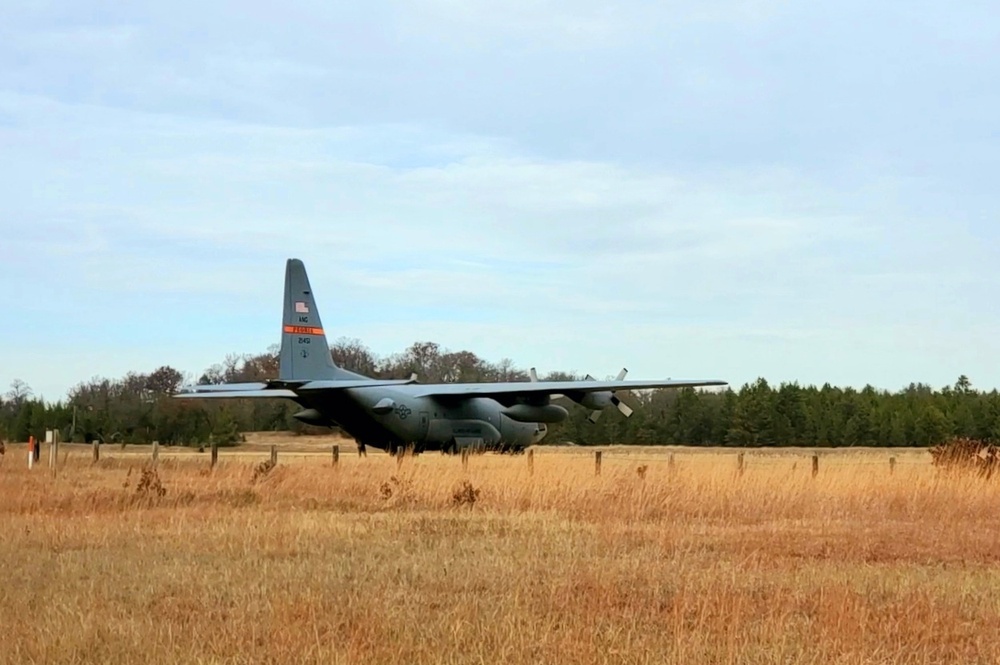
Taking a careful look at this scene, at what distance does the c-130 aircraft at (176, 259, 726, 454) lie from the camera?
35656mm

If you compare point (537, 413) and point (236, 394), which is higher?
point (236, 394)

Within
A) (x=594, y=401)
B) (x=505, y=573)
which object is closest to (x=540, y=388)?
(x=594, y=401)

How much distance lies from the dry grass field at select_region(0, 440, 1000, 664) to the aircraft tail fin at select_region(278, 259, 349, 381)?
15208mm

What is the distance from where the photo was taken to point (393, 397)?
36.9m

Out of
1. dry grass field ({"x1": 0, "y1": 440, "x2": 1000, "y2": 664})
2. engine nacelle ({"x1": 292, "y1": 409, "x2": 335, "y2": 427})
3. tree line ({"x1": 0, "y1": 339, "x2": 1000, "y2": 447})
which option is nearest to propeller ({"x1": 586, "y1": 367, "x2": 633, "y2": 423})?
engine nacelle ({"x1": 292, "y1": 409, "x2": 335, "y2": 427})

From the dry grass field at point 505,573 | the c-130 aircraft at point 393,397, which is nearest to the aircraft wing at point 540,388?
the c-130 aircraft at point 393,397

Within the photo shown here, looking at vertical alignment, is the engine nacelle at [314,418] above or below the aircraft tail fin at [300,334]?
below

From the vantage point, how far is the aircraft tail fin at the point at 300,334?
117 ft

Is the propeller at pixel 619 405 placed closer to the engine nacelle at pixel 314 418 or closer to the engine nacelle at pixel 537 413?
the engine nacelle at pixel 537 413

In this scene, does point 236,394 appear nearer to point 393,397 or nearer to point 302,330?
point 302,330

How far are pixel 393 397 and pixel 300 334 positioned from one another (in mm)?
3567

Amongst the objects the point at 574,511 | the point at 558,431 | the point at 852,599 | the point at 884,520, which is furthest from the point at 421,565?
the point at 558,431

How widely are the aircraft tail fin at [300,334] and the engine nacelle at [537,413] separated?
716 cm

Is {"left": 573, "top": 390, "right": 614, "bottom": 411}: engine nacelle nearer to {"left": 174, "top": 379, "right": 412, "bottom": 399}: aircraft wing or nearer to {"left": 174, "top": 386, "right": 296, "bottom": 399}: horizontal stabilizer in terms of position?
{"left": 174, "top": 379, "right": 412, "bottom": 399}: aircraft wing
